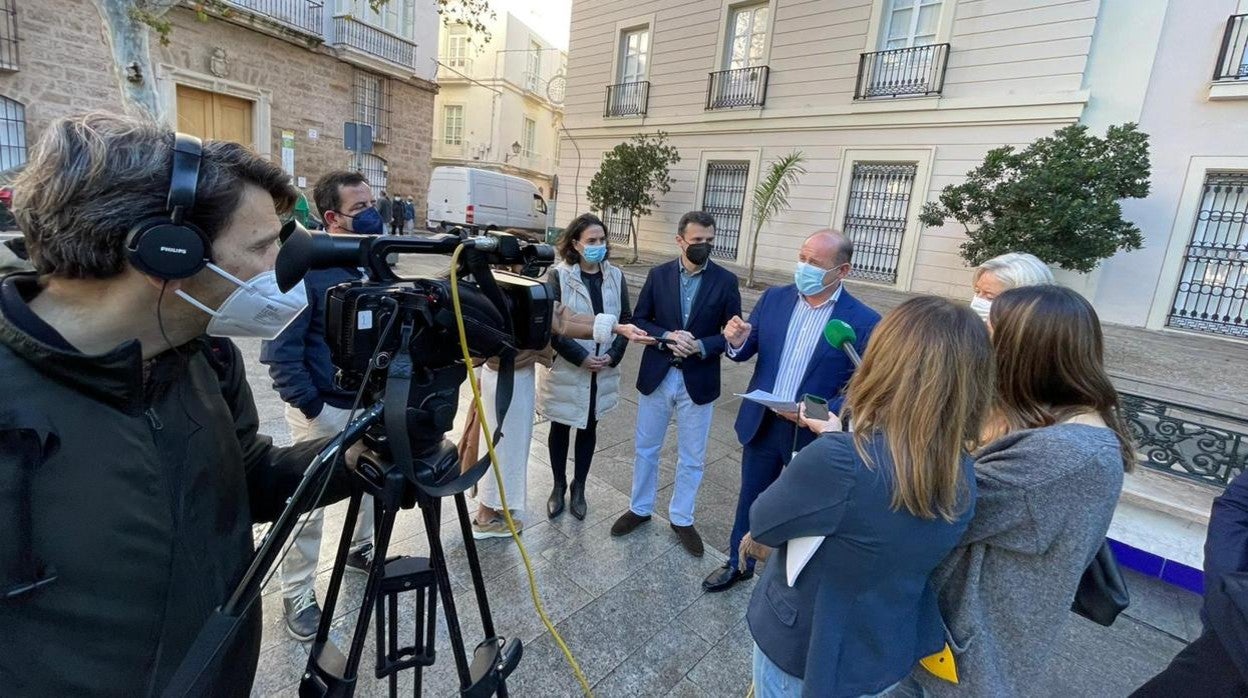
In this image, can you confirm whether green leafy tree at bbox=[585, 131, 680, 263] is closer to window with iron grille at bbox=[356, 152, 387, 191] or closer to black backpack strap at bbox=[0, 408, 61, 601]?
window with iron grille at bbox=[356, 152, 387, 191]

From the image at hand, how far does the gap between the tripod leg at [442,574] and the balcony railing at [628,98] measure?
12.9 metres

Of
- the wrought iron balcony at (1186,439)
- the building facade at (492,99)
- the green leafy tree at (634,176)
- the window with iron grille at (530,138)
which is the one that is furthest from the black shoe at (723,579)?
the window with iron grille at (530,138)

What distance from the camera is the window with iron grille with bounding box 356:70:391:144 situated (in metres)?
16.3

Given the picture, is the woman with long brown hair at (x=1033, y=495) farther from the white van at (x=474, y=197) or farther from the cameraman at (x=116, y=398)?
the white van at (x=474, y=197)

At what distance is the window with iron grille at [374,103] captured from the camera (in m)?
16.3

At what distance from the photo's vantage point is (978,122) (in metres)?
8.58

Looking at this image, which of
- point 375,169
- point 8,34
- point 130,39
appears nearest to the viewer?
point 130,39

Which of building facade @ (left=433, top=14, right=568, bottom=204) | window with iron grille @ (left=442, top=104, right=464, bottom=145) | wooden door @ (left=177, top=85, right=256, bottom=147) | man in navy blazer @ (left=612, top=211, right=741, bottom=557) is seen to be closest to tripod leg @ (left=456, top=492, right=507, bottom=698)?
man in navy blazer @ (left=612, top=211, right=741, bottom=557)

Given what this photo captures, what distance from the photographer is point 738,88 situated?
448 inches

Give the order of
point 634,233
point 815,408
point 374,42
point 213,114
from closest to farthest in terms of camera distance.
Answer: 1. point 815,408
2. point 634,233
3. point 213,114
4. point 374,42

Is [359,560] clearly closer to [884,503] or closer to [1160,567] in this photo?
[884,503]

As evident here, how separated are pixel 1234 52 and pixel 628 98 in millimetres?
10004

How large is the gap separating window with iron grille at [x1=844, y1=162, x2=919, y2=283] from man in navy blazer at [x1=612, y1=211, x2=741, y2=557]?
7.53 m

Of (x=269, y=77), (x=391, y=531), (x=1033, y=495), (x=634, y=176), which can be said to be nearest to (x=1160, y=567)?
(x=1033, y=495)
